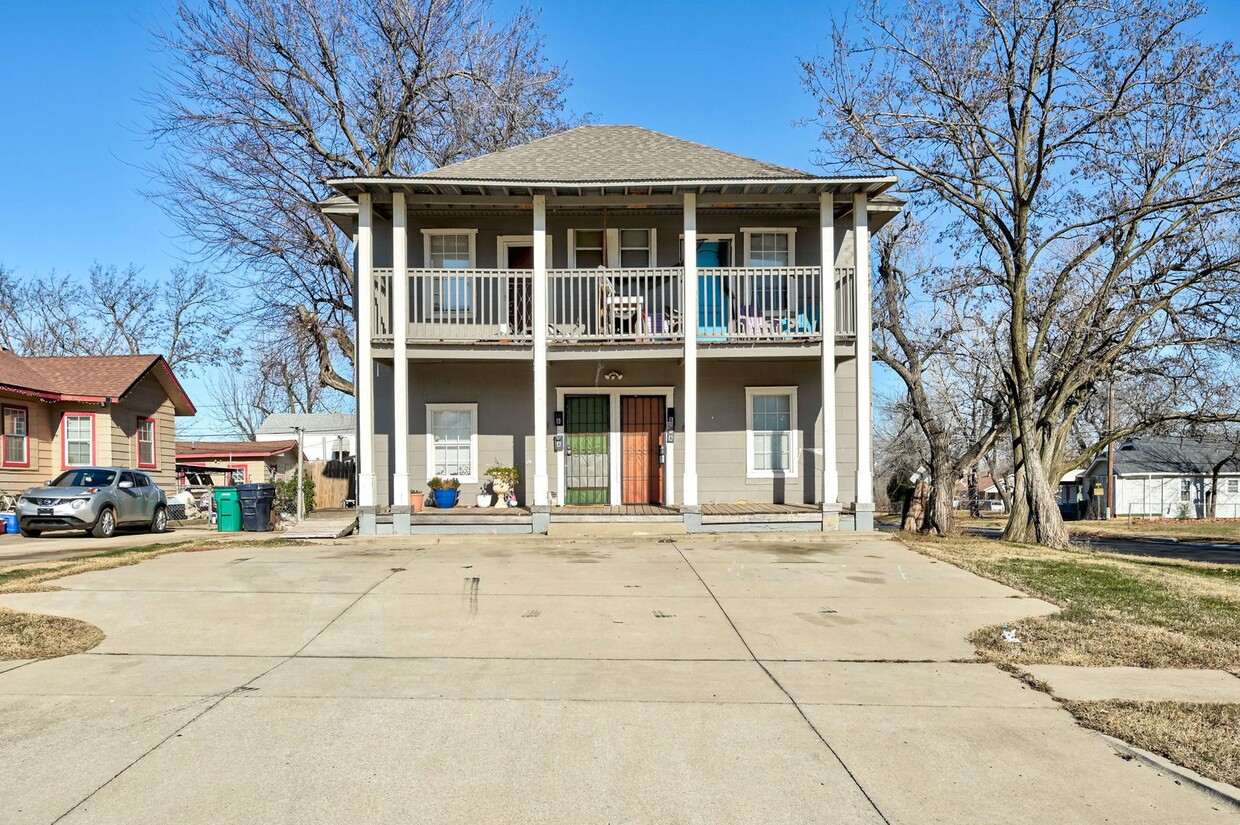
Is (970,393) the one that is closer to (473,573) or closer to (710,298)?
(710,298)

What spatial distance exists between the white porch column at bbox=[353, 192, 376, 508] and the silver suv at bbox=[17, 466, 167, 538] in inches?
302

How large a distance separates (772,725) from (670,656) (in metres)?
1.85

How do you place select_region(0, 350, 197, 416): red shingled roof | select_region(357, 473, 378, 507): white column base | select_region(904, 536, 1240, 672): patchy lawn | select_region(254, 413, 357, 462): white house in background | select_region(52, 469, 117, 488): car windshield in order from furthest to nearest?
select_region(254, 413, 357, 462): white house in background < select_region(0, 350, 197, 416): red shingled roof < select_region(52, 469, 117, 488): car windshield < select_region(357, 473, 378, 507): white column base < select_region(904, 536, 1240, 672): patchy lawn

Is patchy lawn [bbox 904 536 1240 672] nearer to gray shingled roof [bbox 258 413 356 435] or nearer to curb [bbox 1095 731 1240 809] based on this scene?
curb [bbox 1095 731 1240 809]

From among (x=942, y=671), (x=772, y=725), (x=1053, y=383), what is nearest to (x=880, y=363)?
(x=1053, y=383)

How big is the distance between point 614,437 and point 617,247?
12.1ft

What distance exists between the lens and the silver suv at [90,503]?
60.4 ft

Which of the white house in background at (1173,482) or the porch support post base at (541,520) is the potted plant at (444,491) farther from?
the white house in background at (1173,482)

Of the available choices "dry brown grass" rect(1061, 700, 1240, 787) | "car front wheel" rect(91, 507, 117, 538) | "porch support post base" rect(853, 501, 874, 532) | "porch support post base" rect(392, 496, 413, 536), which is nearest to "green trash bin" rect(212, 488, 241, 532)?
"car front wheel" rect(91, 507, 117, 538)

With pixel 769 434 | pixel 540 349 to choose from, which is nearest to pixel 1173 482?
pixel 769 434

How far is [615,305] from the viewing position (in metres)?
15.8

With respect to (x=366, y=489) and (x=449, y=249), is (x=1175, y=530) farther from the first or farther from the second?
(x=366, y=489)

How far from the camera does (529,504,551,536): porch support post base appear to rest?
14766 millimetres

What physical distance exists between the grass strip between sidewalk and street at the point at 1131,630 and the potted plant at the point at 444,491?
8011mm
